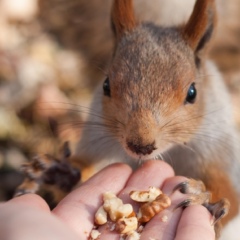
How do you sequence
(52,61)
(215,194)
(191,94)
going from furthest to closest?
(52,61)
(215,194)
(191,94)

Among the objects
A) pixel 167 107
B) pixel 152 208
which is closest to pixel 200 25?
pixel 167 107

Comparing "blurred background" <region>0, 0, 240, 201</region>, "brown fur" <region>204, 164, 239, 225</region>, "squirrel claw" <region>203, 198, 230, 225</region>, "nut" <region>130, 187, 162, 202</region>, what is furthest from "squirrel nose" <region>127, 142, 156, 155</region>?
"blurred background" <region>0, 0, 240, 201</region>

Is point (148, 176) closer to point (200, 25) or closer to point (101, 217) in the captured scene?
point (101, 217)

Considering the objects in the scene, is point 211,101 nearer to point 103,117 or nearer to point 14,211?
point 103,117

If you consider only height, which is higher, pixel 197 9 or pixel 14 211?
pixel 197 9

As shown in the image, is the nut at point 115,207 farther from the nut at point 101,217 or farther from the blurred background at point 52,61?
the blurred background at point 52,61

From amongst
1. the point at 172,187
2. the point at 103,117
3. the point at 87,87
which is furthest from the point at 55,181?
the point at 87,87

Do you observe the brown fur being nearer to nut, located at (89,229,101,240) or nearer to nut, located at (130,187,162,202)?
nut, located at (130,187,162,202)
